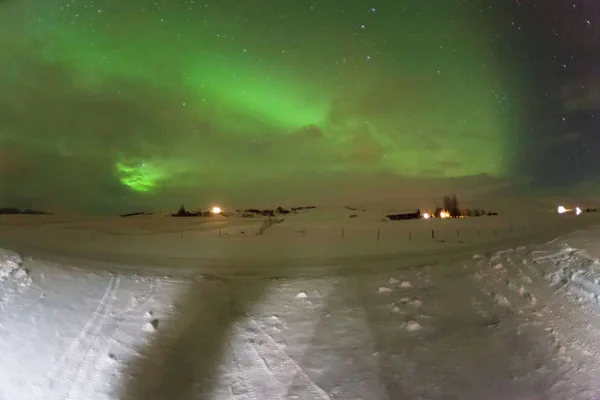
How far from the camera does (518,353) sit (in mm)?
5281

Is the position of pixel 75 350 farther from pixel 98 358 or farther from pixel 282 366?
pixel 282 366

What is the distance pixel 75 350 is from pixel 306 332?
3060 millimetres

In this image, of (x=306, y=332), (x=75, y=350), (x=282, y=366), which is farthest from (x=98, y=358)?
(x=306, y=332)

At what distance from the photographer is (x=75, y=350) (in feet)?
18.0

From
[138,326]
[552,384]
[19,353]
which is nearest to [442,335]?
[552,384]

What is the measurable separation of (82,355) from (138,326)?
3.23ft

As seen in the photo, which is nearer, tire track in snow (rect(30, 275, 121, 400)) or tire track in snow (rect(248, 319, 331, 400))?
tire track in snow (rect(248, 319, 331, 400))

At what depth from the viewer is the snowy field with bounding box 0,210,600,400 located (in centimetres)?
473

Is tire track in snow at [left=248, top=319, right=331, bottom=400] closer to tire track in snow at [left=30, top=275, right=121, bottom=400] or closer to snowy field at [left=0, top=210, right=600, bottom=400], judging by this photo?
snowy field at [left=0, top=210, right=600, bottom=400]

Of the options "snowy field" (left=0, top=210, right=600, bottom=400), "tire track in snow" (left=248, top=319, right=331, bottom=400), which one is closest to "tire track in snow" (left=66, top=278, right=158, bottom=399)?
"snowy field" (left=0, top=210, right=600, bottom=400)

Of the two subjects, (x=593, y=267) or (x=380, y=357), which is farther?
(x=593, y=267)

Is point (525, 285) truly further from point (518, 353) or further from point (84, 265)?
point (84, 265)

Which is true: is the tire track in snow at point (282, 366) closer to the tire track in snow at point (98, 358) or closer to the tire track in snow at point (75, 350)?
the tire track in snow at point (98, 358)

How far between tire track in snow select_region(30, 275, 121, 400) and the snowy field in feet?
0.07
